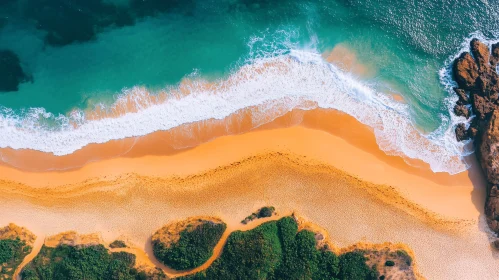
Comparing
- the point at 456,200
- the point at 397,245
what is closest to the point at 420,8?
the point at 456,200

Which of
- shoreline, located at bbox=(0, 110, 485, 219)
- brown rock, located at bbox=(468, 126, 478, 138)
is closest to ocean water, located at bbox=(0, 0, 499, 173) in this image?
shoreline, located at bbox=(0, 110, 485, 219)

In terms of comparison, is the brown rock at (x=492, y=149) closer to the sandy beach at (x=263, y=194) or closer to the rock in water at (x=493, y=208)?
the rock in water at (x=493, y=208)

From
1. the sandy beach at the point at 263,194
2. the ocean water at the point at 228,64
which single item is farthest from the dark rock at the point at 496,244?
the ocean water at the point at 228,64

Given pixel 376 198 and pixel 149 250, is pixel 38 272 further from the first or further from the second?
pixel 376 198

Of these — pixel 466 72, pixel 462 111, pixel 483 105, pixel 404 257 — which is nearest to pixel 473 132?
pixel 462 111

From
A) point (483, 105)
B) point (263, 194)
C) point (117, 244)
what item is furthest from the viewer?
point (483, 105)

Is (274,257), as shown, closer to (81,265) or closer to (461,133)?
(81,265)
